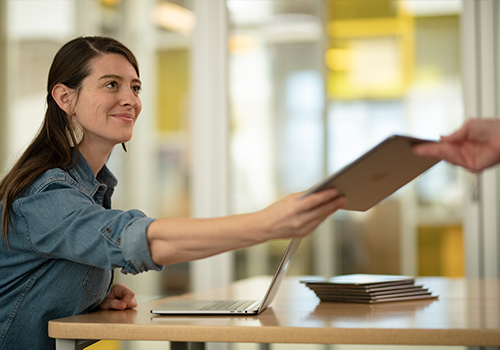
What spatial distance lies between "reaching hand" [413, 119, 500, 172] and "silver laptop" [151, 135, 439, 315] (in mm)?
76

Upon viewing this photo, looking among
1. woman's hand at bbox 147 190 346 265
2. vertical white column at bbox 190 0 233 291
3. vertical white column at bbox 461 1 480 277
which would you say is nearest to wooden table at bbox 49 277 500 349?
woman's hand at bbox 147 190 346 265

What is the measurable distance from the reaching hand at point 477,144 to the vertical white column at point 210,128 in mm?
1994

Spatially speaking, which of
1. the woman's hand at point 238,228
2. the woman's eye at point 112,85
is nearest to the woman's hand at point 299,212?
the woman's hand at point 238,228

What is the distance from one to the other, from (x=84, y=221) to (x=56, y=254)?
0.11 m

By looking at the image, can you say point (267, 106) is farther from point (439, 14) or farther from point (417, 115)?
point (439, 14)

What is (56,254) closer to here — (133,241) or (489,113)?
(133,241)

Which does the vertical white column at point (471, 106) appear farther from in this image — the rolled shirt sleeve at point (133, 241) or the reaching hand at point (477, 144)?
the rolled shirt sleeve at point (133, 241)

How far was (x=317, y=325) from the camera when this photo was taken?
113 cm

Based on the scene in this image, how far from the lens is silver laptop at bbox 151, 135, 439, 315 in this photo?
1018 mm

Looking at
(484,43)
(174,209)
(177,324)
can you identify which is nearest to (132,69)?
(177,324)

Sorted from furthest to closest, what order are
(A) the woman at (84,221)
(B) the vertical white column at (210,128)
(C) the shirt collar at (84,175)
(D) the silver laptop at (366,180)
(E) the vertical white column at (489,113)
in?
(B) the vertical white column at (210,128), (E) the vertical white column at (489,113), (C) the shirt collar at (84,175), (A) the woman at (84,221), (D) the silver laptop at (366,180)

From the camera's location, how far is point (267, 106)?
4.50 metres

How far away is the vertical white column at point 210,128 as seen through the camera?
305cm

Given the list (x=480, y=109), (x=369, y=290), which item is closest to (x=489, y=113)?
(x=480, y=109)
